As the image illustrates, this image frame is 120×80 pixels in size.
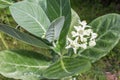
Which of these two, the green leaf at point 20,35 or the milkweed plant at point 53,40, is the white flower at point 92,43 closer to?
the milkweed plant at point 53,40

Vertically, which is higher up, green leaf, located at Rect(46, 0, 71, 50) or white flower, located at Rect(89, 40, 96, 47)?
green leaf, located at Rect(46, 0, 71, 50)

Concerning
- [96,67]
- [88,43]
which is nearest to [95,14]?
[96,67]

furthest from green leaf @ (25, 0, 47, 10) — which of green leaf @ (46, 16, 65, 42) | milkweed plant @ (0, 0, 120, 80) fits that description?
green leaf @ (46, 16, 65, 42)

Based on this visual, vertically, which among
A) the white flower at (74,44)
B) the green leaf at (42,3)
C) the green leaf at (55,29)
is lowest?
the white flower at (74,44)

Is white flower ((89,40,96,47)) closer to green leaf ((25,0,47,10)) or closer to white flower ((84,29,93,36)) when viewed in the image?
white flower ((84,29,93,36))

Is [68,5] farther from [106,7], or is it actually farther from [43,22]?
[106,7]

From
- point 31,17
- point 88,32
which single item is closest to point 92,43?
point 88,32

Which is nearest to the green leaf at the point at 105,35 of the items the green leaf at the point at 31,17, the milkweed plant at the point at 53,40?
the milkweed plant at the point at 53,40
